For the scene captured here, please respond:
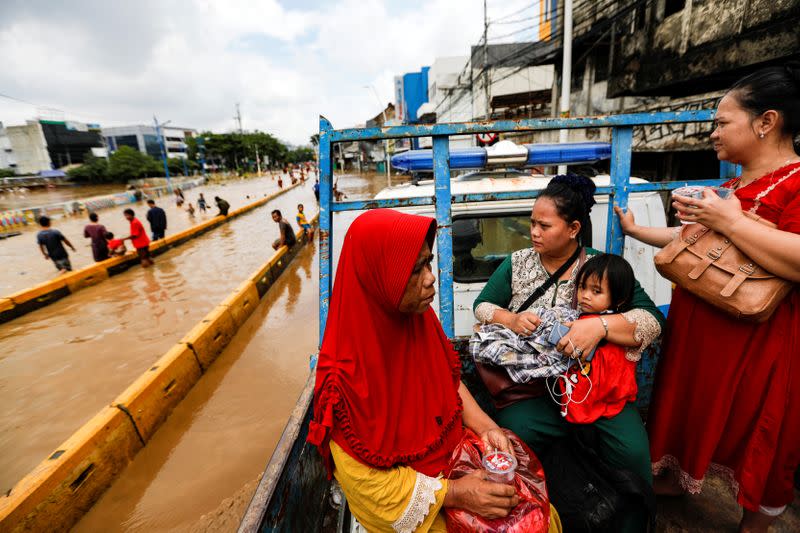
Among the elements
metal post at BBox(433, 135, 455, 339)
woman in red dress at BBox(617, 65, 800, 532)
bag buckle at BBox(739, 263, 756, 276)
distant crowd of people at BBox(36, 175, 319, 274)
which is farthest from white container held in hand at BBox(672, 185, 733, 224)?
A: distant crowd of people at BBox(36, 175, 319, 274)

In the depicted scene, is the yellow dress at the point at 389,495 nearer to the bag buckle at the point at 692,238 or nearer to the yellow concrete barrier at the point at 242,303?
the bag buckle at the point at 692,238

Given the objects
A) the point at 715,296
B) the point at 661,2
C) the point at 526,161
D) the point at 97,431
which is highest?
the point at 661,2

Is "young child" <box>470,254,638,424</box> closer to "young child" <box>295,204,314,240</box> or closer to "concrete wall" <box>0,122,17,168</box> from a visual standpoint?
"young child" <box>295,204,314,240</box>

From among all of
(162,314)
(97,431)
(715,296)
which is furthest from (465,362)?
(162,314)

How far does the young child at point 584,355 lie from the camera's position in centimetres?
153

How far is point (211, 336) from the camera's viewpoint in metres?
5.13

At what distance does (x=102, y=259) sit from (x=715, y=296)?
39.2 feet

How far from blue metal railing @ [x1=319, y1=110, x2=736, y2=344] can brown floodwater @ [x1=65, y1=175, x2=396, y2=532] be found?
2353 millimetres

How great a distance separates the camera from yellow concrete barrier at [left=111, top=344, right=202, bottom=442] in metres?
3.54

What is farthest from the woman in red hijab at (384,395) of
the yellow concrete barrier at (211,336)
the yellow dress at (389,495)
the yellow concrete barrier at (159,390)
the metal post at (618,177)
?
the yellow concrete barrier at (211,336)

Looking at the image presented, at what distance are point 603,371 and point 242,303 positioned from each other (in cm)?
609

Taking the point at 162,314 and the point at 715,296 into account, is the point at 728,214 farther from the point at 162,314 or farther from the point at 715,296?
the point at 162,314

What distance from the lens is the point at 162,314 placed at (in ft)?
22.9

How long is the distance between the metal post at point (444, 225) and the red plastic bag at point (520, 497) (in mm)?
759
